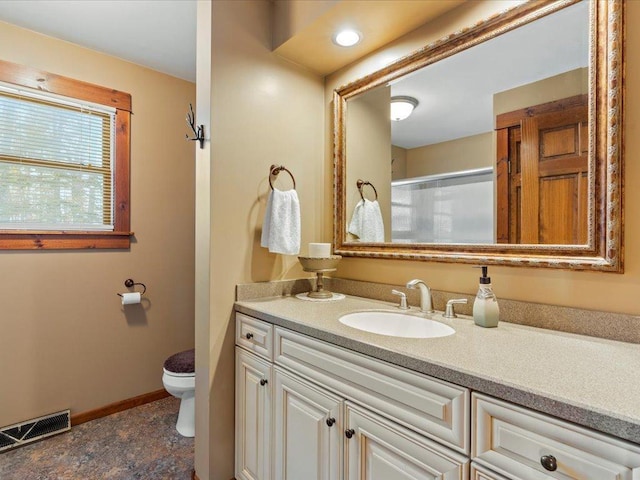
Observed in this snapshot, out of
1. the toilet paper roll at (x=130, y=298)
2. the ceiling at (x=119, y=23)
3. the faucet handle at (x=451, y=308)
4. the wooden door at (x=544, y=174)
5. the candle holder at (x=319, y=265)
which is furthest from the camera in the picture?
the toilet paper roll at (x=130, y=298)

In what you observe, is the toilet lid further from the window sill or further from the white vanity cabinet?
→ the window sill

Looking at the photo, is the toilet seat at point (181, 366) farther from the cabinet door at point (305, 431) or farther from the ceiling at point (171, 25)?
the ceiling at point (171, 25)

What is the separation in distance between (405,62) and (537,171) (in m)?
0.80

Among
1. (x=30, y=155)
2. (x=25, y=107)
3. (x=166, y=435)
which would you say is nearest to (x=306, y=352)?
(x=166, y=435)

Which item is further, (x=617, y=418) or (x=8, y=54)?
(x=8, y=54)

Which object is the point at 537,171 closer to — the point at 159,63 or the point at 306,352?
the point at 306,352

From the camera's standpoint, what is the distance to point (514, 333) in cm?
111

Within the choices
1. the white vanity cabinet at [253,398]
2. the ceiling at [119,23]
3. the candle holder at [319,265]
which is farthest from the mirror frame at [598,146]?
the ceiling at [119,23]

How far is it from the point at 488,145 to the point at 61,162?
2443 mm

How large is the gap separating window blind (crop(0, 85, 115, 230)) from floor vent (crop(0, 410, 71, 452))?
1.16 m

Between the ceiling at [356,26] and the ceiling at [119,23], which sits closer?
the ceiling at [356,26]

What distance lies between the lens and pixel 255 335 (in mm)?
1496

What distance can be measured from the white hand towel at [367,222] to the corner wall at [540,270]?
0.13 meters

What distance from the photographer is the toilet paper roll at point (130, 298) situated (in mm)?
2332
